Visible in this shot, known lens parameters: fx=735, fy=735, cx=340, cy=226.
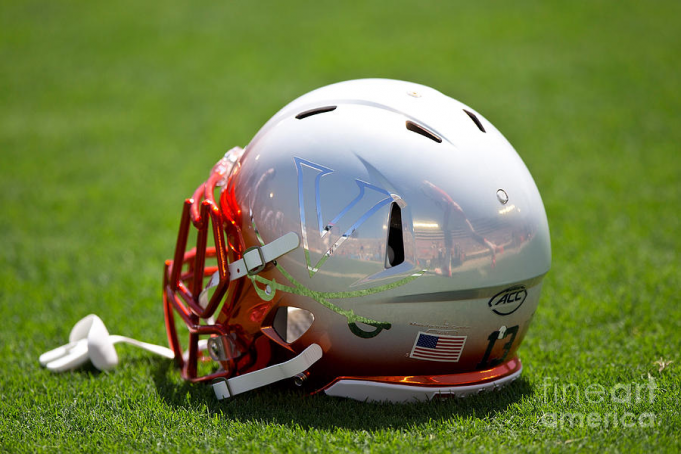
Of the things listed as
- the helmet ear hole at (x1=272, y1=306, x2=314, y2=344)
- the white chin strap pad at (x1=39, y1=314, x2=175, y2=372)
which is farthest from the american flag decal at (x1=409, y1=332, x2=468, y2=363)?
the white chin strap pad at (x1=39, y1=314, x2=175, y2=372)

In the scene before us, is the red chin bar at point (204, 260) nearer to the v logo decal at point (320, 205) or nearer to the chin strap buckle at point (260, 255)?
the chin strap buckle at point (260, 255)

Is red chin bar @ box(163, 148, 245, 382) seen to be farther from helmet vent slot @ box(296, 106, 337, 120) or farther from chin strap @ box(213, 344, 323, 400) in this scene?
helmet vent slot @ box(296, 106, 337, 120)

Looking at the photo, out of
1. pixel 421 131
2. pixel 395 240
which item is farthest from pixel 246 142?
pixel 395 240

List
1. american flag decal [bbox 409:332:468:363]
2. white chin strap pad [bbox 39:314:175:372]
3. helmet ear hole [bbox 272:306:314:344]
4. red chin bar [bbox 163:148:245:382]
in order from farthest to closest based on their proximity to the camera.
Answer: white chin strap pad [bbox 39:314:175:372], helmet ear hole [bbox 272:306:314:344], red chin bar [bbox 163:148:245:382], american flag decal [bbox 409:332:468:363]

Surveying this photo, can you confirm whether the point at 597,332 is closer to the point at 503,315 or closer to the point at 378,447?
the point at 503,315

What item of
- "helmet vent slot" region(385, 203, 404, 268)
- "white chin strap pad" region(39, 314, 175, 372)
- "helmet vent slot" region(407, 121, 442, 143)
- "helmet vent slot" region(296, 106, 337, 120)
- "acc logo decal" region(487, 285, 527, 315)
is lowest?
"white chin strap pad" region(39, 314, 175, 372)

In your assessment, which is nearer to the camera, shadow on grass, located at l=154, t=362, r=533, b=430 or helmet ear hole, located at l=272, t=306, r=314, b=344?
shadow on grass, located at l=154, t=362, r=533, b=430

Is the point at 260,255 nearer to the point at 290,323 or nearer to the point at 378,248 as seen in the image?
the point at 378,248

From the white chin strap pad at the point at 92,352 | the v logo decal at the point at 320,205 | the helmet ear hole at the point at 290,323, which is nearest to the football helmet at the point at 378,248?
the v logo decal at the point at 320,205

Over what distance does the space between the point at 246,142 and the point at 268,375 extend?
5184 mm

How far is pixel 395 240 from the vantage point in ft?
8.72

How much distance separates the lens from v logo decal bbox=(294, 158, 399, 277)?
8.59 feet

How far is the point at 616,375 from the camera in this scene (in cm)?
316

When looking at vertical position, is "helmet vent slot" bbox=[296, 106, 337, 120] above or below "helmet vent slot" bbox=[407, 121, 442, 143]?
above
